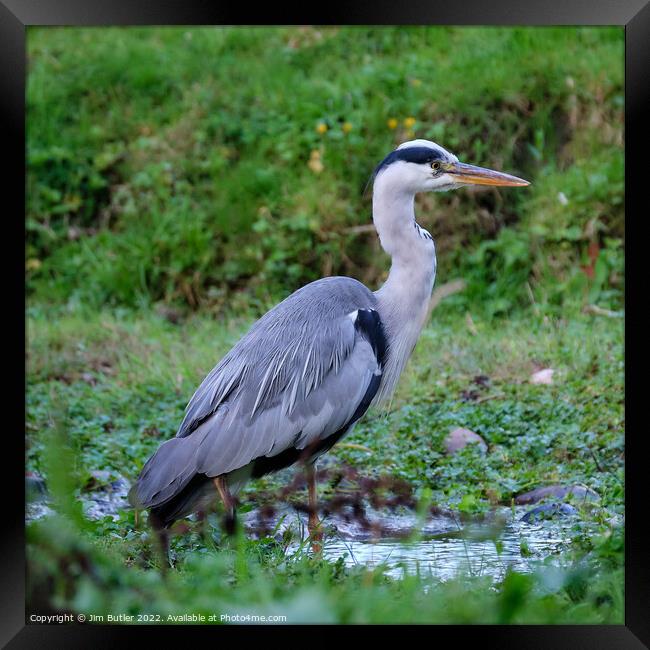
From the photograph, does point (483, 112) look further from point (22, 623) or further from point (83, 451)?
point (22, 623)

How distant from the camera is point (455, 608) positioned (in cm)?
219

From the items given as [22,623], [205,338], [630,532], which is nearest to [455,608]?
[630,532]

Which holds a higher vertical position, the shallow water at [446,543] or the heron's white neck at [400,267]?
the heron's white neck at [400,267]

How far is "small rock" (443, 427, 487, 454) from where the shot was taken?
4012 millimetres

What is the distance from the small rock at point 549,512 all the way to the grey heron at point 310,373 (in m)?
0.62

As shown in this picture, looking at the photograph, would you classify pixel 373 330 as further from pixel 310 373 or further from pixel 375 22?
pixel 375 22

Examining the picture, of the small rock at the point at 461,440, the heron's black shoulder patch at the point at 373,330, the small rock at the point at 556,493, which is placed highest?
the heron's black shoulder patch at the point at 373,330

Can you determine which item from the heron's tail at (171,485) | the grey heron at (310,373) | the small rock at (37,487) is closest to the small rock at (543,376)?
the grey heron at (310,373)

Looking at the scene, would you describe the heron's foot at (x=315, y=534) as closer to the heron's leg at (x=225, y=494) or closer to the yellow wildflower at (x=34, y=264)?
the heron's leg at (x=225, y=494)

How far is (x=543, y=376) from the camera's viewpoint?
14.5ft

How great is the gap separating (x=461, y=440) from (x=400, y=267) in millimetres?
808

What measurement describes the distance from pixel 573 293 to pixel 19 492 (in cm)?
346

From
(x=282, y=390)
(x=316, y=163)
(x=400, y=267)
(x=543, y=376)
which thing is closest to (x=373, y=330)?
(x=400, y=267)

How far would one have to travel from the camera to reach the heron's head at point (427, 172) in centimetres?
355
